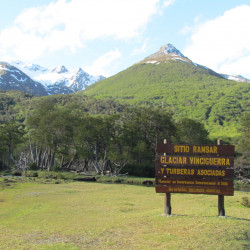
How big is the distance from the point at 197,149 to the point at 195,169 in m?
0.93

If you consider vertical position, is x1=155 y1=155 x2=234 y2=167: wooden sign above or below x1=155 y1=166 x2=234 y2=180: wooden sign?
above

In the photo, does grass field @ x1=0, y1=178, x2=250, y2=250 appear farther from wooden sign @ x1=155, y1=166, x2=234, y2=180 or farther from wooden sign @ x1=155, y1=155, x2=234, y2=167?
wooden sign @ x1=155, y1=155, x2=234, y2=167

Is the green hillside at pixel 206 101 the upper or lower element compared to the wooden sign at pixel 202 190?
upper

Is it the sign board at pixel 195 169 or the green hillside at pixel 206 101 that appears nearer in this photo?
the sign board at pixel 195 169

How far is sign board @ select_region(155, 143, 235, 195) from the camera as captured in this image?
44.5 ft

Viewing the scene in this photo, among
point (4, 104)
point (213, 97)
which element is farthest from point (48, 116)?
point (213, 97)

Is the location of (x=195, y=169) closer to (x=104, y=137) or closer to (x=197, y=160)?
(x=197, y=160)

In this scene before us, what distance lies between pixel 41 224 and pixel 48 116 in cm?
4880

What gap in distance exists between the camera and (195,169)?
13.7 metres

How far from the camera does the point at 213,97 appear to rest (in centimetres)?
16750

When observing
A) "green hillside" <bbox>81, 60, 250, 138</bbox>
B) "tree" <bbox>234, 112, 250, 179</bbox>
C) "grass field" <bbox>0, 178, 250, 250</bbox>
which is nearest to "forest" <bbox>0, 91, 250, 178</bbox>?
"tree" <bbox>234, 112, 250, 179</bbox>

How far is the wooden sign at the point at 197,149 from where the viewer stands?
538 inches

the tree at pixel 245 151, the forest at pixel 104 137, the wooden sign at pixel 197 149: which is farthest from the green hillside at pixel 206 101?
the wooden sign at pixel 197 149

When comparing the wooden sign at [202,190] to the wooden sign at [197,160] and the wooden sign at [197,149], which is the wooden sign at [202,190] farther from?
the wooden sign at [197,149]
